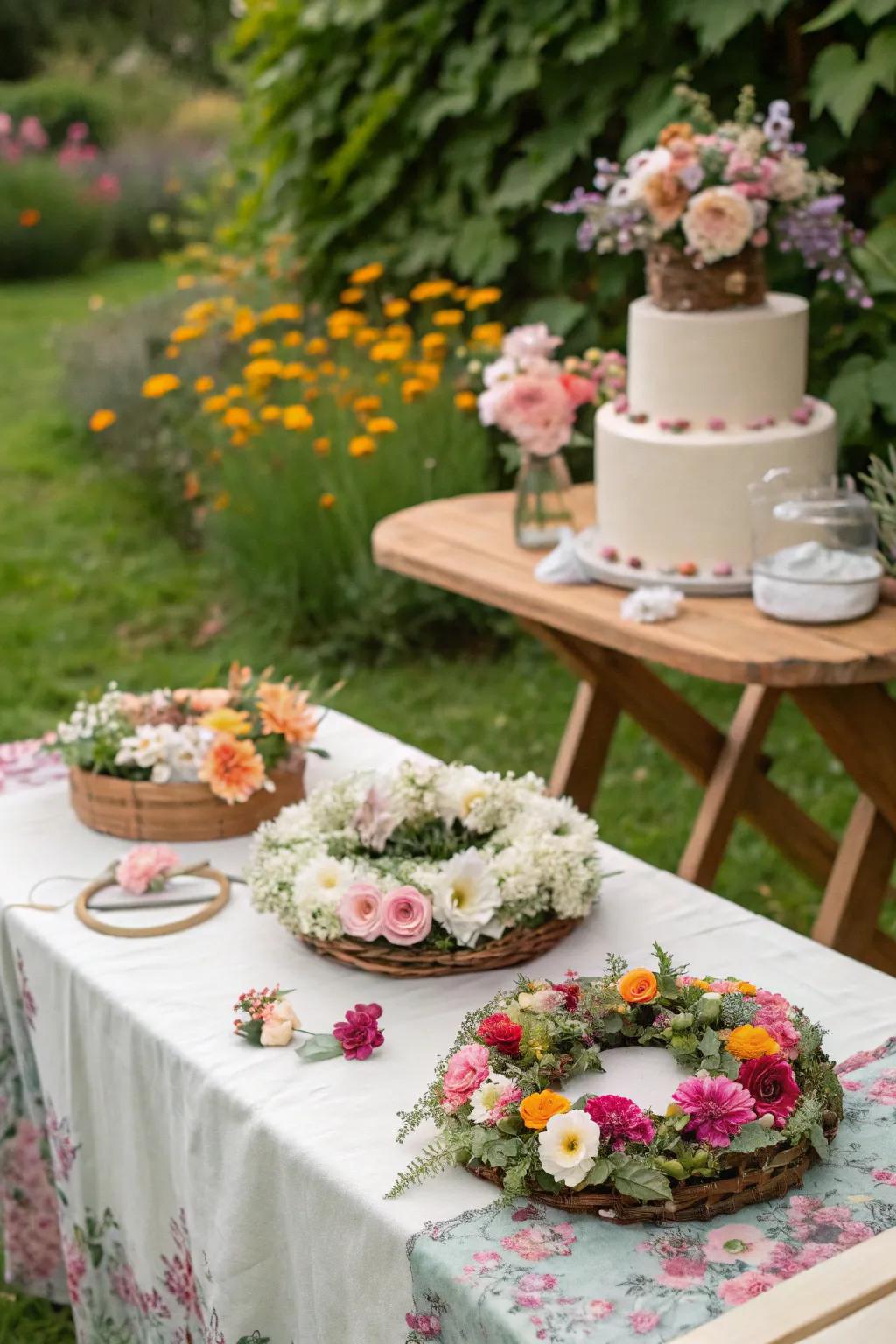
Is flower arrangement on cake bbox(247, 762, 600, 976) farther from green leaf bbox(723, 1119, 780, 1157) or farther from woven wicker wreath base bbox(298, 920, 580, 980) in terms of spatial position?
green leaf bbox(723, 1119, 780, 1157)

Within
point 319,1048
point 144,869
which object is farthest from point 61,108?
point 319,1048

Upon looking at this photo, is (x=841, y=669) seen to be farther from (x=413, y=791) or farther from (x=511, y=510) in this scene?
(x=511, y=510)

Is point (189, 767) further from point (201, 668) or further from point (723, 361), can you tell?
point (201, 668)

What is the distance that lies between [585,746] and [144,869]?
141 centimetres

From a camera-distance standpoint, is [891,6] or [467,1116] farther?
[891,6]

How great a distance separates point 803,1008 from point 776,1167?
16.5 inches

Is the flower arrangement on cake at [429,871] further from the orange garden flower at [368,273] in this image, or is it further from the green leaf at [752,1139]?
the orange garden flower at [368,273]

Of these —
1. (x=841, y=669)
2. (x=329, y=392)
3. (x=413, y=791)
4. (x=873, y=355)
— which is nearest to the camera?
(x=413, y=791)

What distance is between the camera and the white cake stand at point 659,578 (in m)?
2.85

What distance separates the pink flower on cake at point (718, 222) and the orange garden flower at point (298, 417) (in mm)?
2239

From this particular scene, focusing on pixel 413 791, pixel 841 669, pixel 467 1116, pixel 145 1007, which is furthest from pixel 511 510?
pixel 467 1116

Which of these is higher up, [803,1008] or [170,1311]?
[803,1008]

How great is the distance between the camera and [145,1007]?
204cm

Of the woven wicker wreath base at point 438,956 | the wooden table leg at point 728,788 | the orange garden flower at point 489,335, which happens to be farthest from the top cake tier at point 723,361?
the orange garden flower at point 489,335
